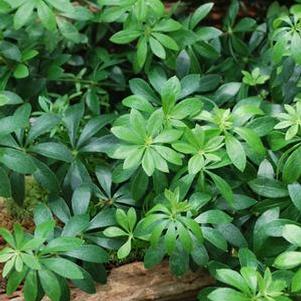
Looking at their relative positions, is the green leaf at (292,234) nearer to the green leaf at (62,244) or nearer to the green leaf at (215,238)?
the green leaf at (215,238)

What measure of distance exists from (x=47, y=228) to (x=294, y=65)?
106cm

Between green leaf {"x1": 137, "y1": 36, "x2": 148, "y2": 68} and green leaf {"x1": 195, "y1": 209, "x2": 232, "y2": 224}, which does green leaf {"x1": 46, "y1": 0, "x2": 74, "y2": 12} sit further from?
green leaf {"x1": 195, "y1": 209, "x2": 232, "y2": 224}

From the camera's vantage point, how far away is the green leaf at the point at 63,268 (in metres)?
1.85

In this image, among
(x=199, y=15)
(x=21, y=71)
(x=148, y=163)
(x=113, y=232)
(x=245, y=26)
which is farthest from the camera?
(x=245, y=26)

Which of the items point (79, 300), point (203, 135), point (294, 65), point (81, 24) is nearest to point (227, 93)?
point (294, 65)

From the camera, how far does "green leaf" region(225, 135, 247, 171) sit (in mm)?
1923

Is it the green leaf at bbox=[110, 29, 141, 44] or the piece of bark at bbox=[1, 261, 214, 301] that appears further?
the green leaf at bbox=[110, 29, 141, 44]

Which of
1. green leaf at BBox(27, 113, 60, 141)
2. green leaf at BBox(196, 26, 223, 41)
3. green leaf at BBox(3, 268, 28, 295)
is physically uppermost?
green leaf at BBox(196, 26, 223, 41)

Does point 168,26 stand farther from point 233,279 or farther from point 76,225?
point 233,279

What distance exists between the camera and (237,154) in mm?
1927

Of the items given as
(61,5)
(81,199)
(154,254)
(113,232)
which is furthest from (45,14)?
(154,254)

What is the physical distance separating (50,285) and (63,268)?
60 millimetres

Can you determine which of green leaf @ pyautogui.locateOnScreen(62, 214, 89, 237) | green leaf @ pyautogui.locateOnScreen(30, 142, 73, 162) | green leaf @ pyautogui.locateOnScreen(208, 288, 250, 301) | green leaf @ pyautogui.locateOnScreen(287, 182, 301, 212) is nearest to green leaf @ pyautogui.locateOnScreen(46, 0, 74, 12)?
green leaf @ pyautogui.locateOnScreen(30, 142, 73, 162)

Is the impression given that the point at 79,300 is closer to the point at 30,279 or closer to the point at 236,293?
the point at 30,279
